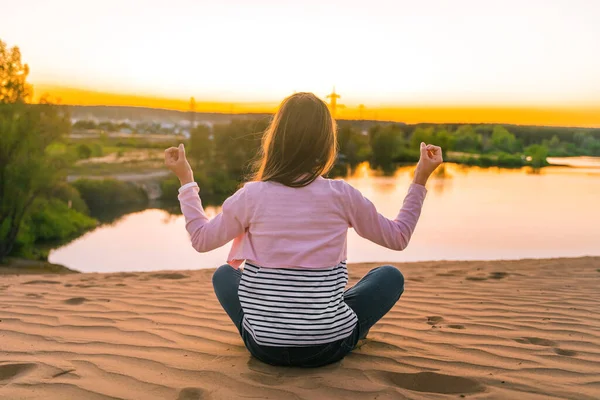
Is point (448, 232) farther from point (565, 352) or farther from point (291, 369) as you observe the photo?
point (291, 369)

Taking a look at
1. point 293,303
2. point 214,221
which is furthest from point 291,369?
point 214,221

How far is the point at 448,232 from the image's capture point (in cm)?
1952

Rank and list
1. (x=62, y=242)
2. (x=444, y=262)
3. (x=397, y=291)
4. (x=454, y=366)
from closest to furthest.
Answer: (x=454, y=366), (x=397, y=291), (x=444, y=262), (x=62, y=242)

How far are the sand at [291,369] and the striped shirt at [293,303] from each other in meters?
0.17

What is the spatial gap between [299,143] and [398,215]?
478 mm

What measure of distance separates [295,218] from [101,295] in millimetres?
2461

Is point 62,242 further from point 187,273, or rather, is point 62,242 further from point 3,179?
point 187,273

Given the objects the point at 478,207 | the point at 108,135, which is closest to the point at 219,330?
the point at 478,207

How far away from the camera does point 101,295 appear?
13.4 ft

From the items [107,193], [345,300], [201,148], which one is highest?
[345,300]

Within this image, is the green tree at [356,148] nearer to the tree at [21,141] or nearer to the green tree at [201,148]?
the green tree at [201,148]

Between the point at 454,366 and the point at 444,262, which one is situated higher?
the point at 454,366

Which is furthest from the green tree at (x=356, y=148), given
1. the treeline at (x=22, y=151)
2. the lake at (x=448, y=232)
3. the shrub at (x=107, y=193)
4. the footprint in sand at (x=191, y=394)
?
the footprint in sand at (x=191, y=394)

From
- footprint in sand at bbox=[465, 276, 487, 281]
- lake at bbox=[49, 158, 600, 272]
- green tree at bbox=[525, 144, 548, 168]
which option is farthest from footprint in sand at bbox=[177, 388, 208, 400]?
green tree at bbox=[525, 144, 548, 168]
